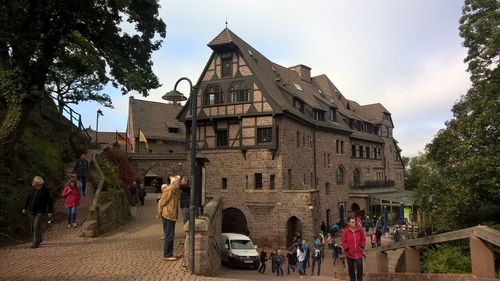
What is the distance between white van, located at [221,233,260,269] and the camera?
60.1 feet

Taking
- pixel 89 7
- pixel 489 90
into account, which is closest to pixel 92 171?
pixel 89 7

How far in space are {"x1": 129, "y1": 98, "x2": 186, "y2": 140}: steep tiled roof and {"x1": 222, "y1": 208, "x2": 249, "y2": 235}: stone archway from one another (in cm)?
1559

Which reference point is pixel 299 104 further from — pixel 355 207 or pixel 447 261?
pixel 447 261

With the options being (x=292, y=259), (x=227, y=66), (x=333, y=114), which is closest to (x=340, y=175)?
(x=333, y=114)

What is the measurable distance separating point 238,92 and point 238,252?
11514 mm

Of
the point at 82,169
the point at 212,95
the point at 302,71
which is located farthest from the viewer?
the point at 302,71

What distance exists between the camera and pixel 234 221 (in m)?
28.6

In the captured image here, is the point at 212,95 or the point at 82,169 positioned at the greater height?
the point at 212,95

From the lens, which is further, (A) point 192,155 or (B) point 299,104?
(B) point 299,104

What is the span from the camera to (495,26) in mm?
18188

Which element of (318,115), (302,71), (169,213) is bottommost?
(169,213)

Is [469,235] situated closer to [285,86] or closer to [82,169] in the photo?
[82,169]

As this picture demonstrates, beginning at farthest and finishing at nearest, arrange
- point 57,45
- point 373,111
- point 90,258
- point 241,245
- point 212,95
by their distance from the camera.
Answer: point 373,111, point 212,95, point 241,245, point 57,45, point 90,258

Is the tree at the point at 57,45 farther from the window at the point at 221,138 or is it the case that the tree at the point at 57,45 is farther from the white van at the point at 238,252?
the window at the point at 221,138
